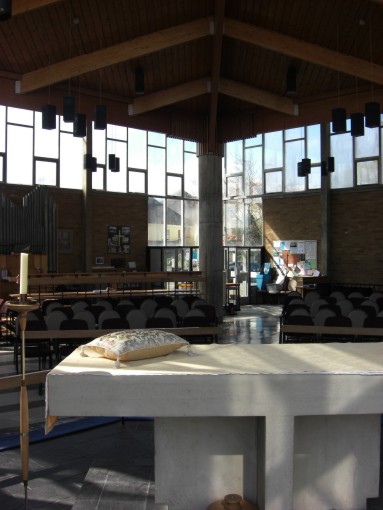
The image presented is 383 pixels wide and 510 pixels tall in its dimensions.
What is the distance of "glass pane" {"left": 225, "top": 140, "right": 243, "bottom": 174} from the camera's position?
72.5 feet

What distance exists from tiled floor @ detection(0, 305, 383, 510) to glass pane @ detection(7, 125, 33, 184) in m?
11.4

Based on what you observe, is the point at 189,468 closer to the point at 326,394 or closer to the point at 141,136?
the point at 326,394

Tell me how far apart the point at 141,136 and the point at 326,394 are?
57.3 ft

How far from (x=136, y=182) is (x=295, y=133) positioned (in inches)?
240

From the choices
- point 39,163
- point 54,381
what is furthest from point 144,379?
point 39,163

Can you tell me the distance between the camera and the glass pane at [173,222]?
20562 millimetres

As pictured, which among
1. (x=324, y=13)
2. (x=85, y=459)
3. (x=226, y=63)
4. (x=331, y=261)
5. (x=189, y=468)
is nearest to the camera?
(x=189, y=468)

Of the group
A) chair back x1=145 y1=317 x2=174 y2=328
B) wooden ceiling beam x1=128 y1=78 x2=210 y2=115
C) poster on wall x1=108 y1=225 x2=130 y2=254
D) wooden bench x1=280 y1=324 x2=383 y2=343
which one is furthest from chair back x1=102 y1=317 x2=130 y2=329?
poster on wall x1=108 y1=225 x2=130 y2=254

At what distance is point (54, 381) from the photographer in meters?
3.09

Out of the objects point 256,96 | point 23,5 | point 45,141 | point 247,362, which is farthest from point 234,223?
point 247,362

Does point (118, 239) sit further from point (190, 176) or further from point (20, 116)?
point (20, 116)

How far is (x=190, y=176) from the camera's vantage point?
21391mm

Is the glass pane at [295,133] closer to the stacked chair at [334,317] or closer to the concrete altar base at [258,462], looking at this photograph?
the stacked chair at [334,317]

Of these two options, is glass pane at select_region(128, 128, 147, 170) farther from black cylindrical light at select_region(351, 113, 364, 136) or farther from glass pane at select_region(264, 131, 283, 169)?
black cylindrical light at select_region(351, 113, 364, 136)
